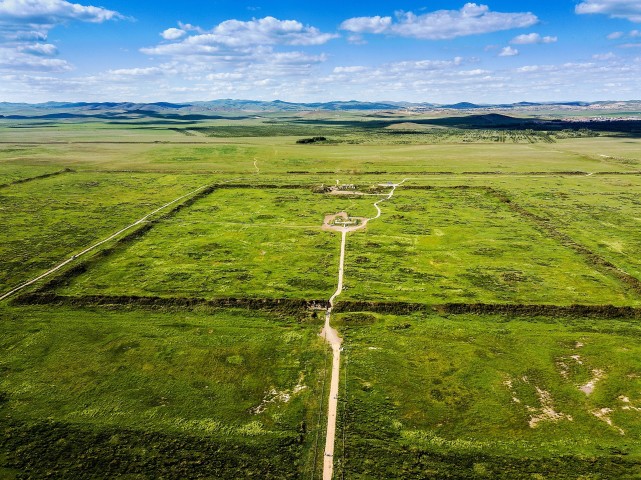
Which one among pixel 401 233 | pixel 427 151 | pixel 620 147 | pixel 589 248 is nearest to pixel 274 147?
pixel 427 151

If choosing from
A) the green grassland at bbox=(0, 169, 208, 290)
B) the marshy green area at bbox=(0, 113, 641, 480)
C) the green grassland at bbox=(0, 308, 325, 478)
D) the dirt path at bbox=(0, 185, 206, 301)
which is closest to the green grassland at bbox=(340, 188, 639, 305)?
the marshy green area at bbox=(0, 113, 641, 480)

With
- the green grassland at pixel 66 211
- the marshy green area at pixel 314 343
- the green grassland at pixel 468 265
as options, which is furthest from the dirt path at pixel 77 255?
the green grassland at pixel 468 265

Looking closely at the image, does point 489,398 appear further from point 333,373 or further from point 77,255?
point 77,255

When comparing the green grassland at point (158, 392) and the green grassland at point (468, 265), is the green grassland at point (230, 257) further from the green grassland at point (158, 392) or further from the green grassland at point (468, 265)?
the green grassland at point (158, 392)

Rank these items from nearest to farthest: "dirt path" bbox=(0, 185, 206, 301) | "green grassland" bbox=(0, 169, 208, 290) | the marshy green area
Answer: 1. the marshy green area
2. "dirt path" bbox=(0, 185, 206, 301)
3. "green grassland" bbox=(0, 169, 208, 290)

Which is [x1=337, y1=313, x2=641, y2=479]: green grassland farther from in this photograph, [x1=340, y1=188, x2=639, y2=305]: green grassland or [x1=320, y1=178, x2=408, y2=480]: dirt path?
[x1=340, y1=188, x2=639, y2=305]: green grassland

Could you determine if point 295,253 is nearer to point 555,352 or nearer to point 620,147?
point 555,352
